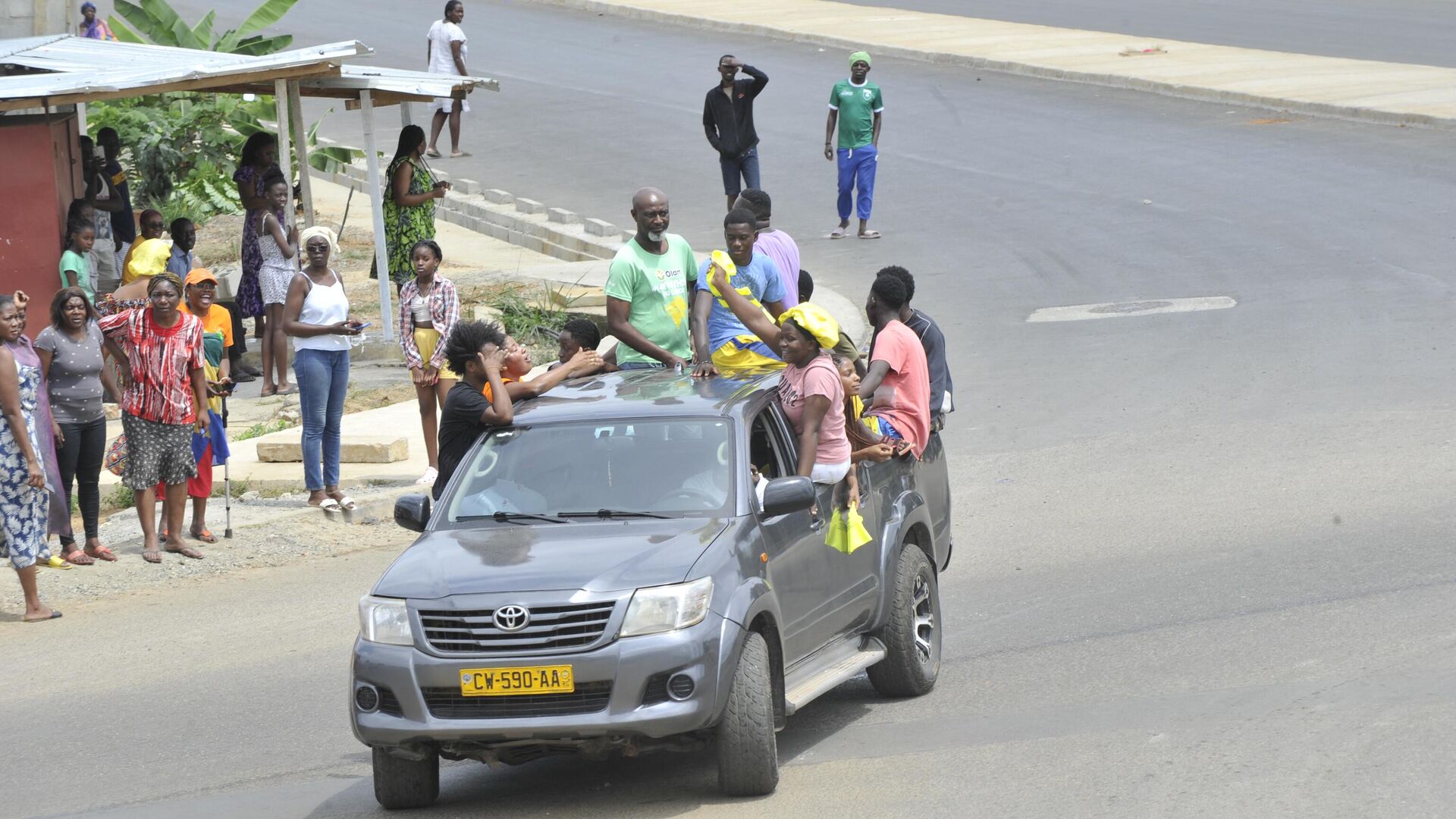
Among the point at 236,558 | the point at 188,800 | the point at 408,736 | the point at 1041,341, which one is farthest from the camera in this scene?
the point at 1041,341

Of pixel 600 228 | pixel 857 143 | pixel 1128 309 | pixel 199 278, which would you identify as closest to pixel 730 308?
pixel 199 278

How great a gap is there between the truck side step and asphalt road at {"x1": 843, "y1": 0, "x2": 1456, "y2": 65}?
2634cm

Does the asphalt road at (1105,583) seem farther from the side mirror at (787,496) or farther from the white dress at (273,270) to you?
the white dress at (273,270)

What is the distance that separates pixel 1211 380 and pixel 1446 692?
7.29m

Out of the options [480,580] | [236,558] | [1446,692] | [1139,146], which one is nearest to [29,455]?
[236,558]

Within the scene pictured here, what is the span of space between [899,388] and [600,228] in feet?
43.3

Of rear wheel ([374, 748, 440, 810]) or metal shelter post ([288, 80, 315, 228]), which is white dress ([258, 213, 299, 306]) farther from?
rear wheel ([374, 748, 440, 810])

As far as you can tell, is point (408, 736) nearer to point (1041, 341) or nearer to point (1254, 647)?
point (1254, 647)

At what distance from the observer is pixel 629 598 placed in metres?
6.75

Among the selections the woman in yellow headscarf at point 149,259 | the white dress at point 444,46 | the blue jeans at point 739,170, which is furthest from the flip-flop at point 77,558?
the white dress at point 444,46

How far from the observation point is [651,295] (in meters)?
10.9

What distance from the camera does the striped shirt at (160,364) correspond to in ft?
38.1

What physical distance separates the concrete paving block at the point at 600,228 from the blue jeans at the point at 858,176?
2710 millimetres

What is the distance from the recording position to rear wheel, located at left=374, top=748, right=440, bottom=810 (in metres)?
7.09
